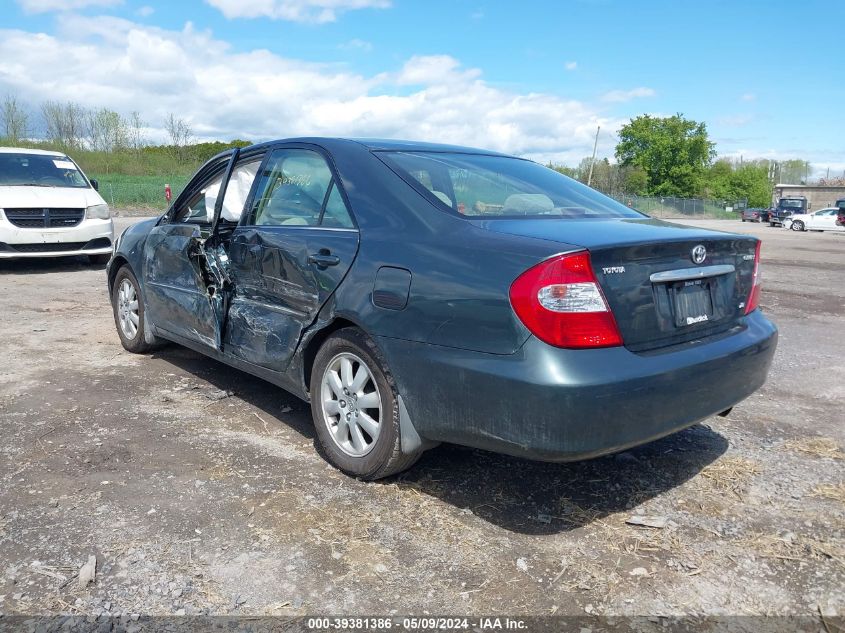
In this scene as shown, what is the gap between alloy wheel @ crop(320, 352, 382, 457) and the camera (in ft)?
10.7

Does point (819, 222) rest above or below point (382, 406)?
below

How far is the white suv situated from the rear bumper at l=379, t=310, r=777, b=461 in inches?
354

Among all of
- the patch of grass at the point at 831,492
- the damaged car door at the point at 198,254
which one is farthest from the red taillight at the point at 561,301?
the damaged car door at the point at 198,254

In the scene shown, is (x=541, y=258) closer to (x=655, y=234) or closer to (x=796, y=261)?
(x=655, y=234)

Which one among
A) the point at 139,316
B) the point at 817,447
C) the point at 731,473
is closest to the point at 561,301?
the point at 731,473

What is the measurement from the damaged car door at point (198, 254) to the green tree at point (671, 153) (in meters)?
83.8

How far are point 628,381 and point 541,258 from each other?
1.85ft

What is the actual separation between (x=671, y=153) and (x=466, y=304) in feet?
282

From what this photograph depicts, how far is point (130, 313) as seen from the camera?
18.5 feet

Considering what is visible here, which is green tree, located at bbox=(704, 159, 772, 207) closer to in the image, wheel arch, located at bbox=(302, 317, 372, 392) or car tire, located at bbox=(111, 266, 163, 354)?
car tire, located at bbox=(111, 266, 163, 354)

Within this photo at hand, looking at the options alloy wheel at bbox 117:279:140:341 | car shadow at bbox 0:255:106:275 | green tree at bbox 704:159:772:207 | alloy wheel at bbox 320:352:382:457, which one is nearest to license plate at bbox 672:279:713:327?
alloy wheel at bbox 320:352:382:457

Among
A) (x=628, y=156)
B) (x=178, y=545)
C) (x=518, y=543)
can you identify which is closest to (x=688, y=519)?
(x=518, y=543)

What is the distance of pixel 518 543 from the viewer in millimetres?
2857

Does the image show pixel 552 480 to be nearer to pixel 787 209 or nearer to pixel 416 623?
pixel 416 623
